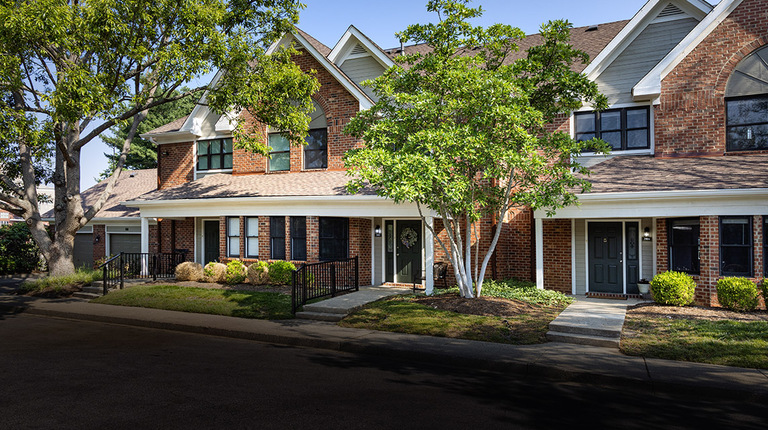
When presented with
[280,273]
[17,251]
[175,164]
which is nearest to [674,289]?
[280,273]

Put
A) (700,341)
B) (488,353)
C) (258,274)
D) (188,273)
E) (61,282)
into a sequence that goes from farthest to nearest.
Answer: (188,273) < (258,274) < (61,282) < (700,341) < (488,353)

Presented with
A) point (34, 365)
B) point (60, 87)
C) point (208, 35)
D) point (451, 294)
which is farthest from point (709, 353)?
point (60, 87)

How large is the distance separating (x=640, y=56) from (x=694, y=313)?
820 centimetres

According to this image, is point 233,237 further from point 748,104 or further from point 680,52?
point 748,104

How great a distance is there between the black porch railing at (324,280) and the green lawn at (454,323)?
67.0 inches

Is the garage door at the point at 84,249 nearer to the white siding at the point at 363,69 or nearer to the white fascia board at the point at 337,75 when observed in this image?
the white fascia board at the point at 337,75

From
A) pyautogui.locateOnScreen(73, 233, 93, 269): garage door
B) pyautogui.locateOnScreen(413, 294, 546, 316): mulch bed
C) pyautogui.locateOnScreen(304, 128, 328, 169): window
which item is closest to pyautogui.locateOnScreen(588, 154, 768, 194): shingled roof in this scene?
pyautogui.locateOnScreen(413, 294, 546, 316): mulch bed

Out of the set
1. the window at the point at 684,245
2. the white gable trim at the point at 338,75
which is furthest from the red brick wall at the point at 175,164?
the window at the point at 684,245

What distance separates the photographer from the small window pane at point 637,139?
1433 cm

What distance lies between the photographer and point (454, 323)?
9.63 m

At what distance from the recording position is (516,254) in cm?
1460

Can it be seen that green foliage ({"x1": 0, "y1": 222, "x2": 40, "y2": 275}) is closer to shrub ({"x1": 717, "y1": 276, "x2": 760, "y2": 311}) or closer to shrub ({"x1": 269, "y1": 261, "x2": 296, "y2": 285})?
shrub ({"x1": 269, "y1": 261, "x2": 296, "y2": 285})

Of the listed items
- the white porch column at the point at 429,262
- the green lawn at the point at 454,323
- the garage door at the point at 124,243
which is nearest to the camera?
the green lawn at the point at 454,323

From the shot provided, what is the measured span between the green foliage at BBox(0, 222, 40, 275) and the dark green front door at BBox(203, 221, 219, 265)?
30.7ft
